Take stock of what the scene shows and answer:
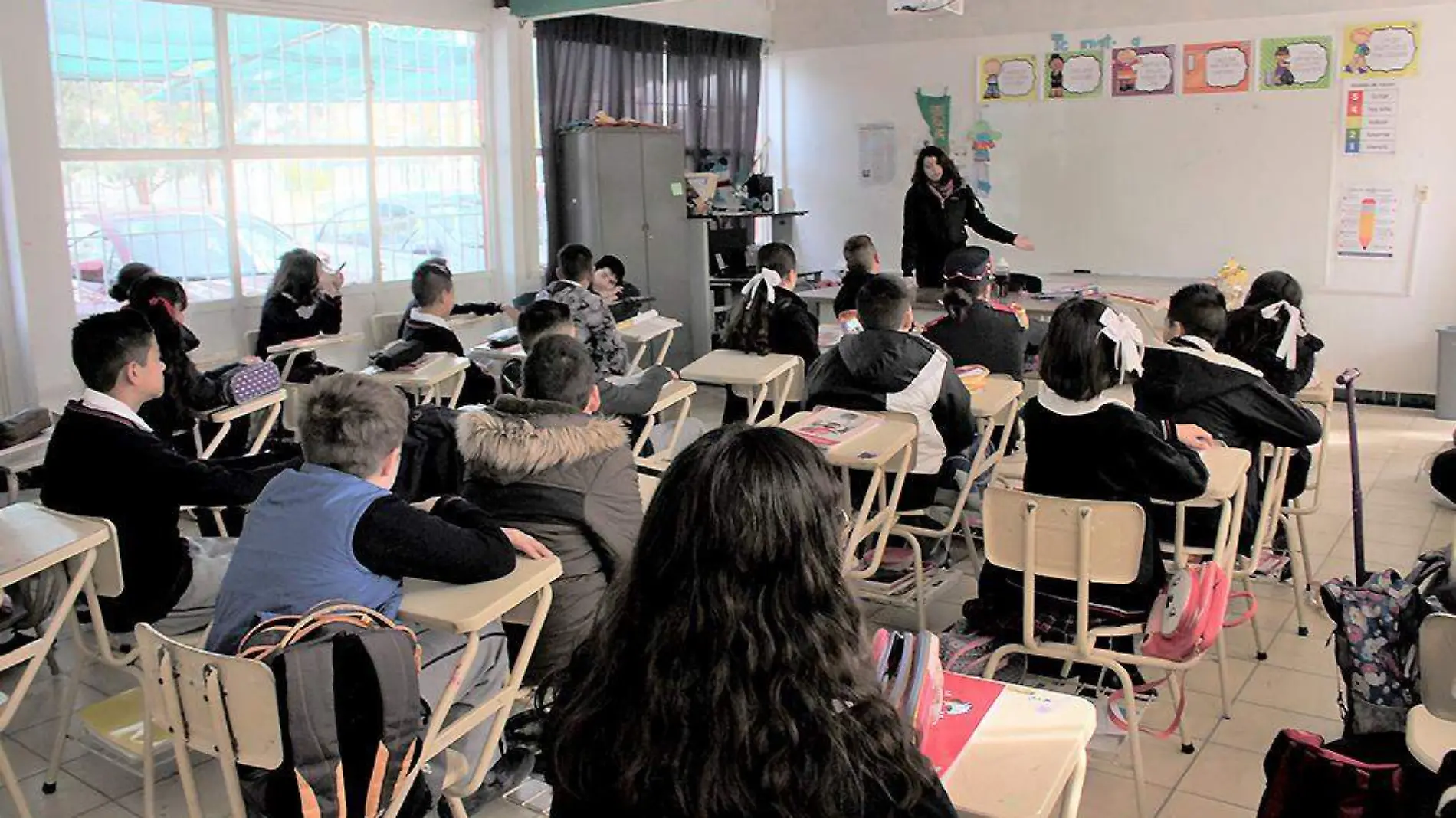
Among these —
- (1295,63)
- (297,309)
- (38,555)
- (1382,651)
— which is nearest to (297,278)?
(297,309)

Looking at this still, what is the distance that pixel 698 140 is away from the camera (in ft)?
29.1

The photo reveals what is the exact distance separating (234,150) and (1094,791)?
5047 millimetres

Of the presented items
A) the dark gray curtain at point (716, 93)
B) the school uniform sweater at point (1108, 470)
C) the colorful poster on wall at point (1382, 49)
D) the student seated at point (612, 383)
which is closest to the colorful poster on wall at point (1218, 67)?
the colorful poster on wall at point (1382, 49)

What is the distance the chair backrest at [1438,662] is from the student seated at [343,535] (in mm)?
1557

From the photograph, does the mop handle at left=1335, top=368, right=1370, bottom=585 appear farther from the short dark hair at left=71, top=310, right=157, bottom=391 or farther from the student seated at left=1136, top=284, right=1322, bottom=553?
the short dark hair at left=71, top=310, right=157, bottom=391

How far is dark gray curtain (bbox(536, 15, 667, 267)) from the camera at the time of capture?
7.72 m

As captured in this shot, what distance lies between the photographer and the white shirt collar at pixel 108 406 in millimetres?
3020

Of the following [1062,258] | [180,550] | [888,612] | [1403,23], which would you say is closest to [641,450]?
[888,612]

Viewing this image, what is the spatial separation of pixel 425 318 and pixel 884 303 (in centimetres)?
227

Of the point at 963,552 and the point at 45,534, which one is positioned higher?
the point at 45,534

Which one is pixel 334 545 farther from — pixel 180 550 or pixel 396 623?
pixel 180 550

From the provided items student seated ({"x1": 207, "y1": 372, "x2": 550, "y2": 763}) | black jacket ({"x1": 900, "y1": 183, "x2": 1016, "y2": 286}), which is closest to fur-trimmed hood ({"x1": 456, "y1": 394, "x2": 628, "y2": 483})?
student seated ({"x1": 207, "y1": 372, "x2": 550, "y2": 763})

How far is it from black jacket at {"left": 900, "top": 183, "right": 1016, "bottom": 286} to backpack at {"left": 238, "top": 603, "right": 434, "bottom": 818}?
531 centimetres

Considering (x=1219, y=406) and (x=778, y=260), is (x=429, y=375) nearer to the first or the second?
(x=778, y=260)
